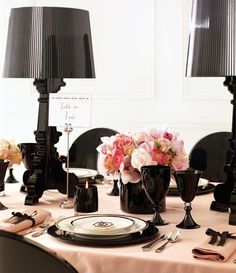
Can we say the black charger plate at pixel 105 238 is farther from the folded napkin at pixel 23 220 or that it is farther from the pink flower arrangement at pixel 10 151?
the pink flower arrangement at pixel 10 151

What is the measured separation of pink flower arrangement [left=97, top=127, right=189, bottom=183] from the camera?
1.91 meters

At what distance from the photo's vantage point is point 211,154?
117 inches

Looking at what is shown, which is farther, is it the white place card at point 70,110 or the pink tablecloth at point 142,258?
the white place card at point 70,110

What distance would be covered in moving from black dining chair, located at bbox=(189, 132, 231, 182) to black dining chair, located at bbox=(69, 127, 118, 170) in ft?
1.49

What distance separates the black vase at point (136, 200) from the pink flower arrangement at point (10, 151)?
52cm

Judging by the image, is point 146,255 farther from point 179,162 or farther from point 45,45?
point 45,45

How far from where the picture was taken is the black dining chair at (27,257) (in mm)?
1052

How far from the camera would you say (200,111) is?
159 inches

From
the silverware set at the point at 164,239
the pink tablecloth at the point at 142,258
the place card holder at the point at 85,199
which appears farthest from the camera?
the place card holder at the point at 85,199

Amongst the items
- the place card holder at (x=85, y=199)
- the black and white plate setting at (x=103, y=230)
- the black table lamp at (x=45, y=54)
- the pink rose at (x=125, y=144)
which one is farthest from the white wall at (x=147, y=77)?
the black and white plate setting at (x=103, y=230)

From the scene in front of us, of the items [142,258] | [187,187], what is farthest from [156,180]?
[142,258]

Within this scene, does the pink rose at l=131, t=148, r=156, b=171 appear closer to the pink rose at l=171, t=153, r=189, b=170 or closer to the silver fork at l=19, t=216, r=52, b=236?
the pink rose at l=171, t=153, r=189, b=170

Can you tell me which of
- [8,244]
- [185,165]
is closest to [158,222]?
[185,165]

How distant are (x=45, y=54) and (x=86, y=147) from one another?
3.28 ft
